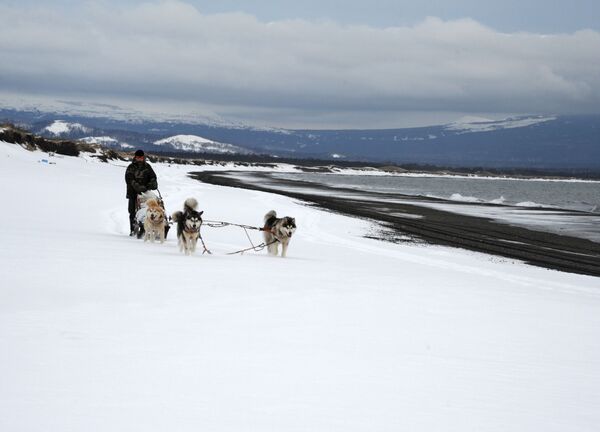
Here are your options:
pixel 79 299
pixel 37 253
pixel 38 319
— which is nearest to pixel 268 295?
pixel 79 299

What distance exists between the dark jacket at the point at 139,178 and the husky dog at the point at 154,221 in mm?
836

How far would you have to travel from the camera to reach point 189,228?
10648mm

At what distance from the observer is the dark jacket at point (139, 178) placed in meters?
12.8

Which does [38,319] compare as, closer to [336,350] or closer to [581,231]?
[336,350]

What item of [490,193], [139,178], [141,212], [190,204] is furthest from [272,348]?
[490,193]

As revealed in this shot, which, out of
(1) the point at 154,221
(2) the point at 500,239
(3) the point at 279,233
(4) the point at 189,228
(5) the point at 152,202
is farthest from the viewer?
(2) the point at 500,239

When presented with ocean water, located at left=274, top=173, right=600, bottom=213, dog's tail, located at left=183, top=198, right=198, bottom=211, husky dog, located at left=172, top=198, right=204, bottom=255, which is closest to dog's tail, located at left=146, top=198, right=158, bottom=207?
husky dog, located at left=172, top=198, right=204, bottom=255

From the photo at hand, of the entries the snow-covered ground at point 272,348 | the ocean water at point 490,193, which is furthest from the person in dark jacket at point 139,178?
the ocean water at point 490,193

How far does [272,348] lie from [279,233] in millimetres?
7250

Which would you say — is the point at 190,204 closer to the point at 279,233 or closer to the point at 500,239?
the point at 279,233

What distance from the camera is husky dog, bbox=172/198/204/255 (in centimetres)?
1066

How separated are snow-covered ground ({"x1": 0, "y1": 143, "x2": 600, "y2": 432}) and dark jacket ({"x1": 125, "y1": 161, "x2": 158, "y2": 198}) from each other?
9.24 feet

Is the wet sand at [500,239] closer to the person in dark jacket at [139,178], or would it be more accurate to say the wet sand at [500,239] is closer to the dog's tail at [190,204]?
the person in dark jacket at [139,178]

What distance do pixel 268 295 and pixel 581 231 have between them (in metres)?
25.0
